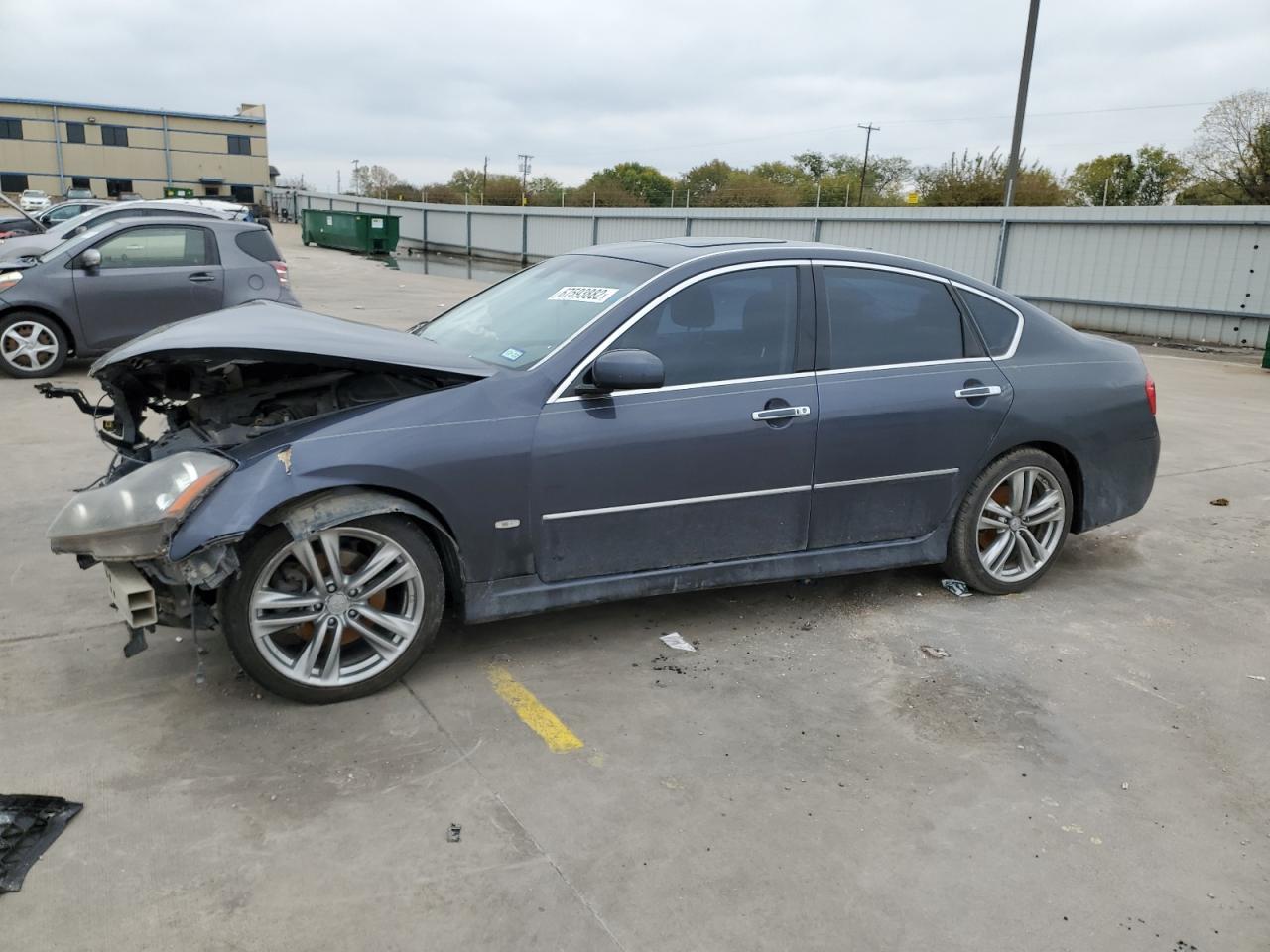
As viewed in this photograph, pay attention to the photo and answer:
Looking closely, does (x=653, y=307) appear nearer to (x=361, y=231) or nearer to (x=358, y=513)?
(x=358, y=513)

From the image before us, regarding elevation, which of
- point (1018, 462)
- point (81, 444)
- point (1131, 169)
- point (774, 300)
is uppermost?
point (1131, 169)

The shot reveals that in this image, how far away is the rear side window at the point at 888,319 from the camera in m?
4.36

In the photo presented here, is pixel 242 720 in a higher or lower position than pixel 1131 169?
lower

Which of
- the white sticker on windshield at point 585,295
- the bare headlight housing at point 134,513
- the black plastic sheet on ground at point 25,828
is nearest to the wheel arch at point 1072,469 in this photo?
the white sticker on windshield at point 585,295

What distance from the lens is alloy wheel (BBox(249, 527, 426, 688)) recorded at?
11.3 feet

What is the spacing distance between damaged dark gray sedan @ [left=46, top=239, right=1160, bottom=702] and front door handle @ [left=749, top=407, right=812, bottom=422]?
0.01 meters

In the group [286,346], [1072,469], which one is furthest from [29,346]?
[1072,469]

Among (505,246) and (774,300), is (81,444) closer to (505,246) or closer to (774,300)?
(774,300)

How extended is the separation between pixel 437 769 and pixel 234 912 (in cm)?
80

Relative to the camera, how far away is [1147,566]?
17.9ft

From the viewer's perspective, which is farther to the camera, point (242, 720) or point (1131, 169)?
point (1131, 169)

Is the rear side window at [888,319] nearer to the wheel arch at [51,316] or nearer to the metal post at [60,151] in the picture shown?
the wheel arch at [51,316]

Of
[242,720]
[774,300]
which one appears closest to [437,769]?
[242,720]

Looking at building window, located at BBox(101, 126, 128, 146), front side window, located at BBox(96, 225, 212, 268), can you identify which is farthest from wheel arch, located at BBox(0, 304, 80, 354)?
building window, located at BBox(101, 126, 128, 146)
